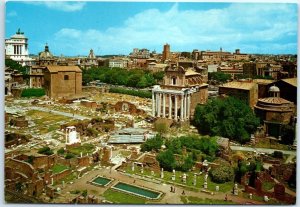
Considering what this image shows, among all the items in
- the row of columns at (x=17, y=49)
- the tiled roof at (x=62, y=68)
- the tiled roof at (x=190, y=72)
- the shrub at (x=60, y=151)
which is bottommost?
the shrub at (x=60, y=151)

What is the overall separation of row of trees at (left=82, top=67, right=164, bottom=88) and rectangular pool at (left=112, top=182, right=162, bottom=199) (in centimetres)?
688

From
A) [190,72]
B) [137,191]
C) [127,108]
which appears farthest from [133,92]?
[137,191]

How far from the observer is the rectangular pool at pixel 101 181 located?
744 cm

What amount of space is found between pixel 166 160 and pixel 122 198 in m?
1.52

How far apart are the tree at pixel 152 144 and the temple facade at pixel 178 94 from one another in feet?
6.84

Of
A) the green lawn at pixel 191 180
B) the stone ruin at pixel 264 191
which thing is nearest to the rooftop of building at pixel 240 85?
the stone ruin at pixel 264 191

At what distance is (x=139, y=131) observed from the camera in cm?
1027

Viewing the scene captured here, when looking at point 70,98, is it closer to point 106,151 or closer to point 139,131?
point 139,131

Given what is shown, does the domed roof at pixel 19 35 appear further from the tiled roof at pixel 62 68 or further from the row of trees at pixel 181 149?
the tiled roof at pixel 62 68

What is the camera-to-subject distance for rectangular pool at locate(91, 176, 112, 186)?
24.4ft

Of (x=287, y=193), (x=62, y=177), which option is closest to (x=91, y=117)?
(x=62, y=177)

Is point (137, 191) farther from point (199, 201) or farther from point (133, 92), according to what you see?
point (133, 92)

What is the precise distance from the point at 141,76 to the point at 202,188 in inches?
325

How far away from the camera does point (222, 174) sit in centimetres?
759
